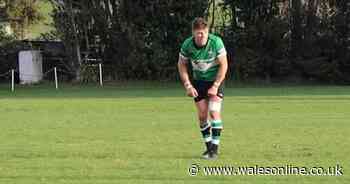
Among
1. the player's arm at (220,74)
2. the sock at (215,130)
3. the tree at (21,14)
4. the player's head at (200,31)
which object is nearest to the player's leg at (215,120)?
the sock at (215,130)

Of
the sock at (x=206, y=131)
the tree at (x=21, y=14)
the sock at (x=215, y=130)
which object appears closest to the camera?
the sock at (x=215, y=130)

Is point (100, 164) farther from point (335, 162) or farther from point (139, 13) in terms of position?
point (139, 13)

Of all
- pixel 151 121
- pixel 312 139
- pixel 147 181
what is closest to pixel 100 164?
pixel 147 181

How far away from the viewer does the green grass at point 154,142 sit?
10.9 metres

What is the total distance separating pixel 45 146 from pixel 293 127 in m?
6.15

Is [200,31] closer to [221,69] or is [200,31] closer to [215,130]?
[221,69]

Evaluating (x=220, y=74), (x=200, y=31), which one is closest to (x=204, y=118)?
(x=220, y=74)

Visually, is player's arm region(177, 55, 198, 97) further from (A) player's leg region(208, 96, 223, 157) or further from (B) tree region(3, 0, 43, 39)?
(B) tree region(3, 0, 43, 39)

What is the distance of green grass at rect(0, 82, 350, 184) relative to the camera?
10.9 meters

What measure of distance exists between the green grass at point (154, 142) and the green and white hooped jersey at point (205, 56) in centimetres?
125

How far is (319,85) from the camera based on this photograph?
153 ft

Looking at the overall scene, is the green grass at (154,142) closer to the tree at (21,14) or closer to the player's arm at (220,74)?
the player's arm at (220,74)

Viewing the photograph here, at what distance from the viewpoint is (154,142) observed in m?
15.1

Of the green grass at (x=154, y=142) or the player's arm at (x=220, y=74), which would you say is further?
the player's arm at (x=220, y=74)
